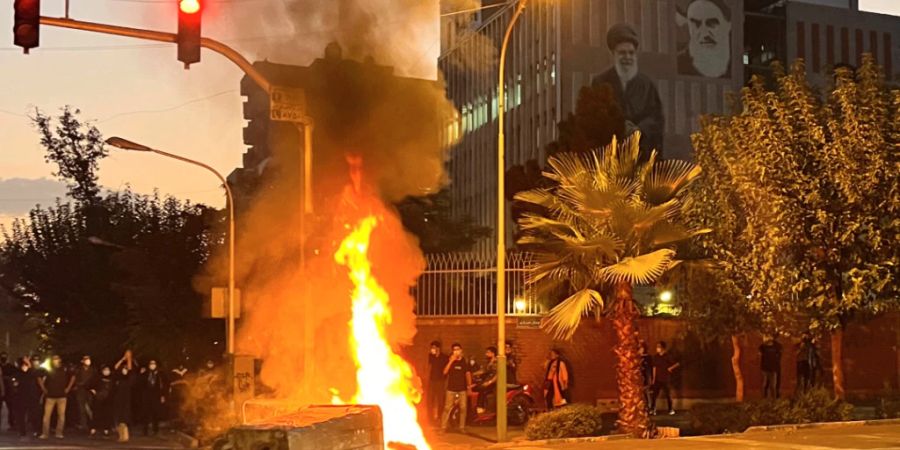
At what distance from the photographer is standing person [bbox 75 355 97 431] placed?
2002cm

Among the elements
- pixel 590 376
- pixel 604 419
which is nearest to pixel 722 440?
pixel 604 419

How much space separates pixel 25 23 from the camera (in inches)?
450

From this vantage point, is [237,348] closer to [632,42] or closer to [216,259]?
[216,259]

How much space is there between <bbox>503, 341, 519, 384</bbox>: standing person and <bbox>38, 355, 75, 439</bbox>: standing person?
8.21 meters

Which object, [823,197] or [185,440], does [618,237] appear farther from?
[185,440]

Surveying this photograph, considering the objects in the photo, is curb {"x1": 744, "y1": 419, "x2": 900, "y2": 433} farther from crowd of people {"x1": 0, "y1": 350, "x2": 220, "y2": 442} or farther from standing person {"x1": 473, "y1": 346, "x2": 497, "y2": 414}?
crowd of people {"x1": 0, "y1": 350, "x2": 220, "y2": 442}

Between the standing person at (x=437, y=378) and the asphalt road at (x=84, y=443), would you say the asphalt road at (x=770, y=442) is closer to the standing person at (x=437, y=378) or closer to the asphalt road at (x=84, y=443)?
the standing person at (x=437, y=378)

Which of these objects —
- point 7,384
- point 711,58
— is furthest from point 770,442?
point 711,58

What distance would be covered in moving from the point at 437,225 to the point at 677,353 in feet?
35.3

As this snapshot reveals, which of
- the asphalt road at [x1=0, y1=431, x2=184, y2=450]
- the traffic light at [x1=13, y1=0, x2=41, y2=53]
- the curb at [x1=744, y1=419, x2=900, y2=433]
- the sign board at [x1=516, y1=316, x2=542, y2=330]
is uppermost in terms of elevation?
the traffic light at [x1=13, y1=0, x2=41, y2=53]

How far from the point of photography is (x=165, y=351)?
80.9 feet

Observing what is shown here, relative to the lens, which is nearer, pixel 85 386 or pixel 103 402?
pixel 85 386

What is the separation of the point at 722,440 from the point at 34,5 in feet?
37.7

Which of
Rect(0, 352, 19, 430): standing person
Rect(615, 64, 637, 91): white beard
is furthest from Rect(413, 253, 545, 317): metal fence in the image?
Rect(615, 64, 637, 91): white beard
